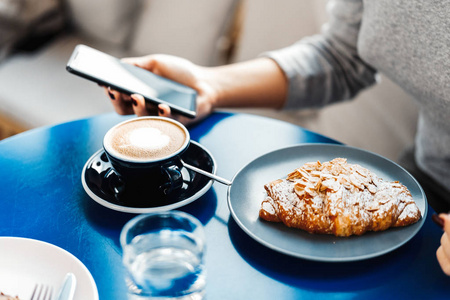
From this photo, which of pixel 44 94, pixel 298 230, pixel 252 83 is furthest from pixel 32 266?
pixel 44 94

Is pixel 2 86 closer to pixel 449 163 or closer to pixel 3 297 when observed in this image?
pixel 3 297

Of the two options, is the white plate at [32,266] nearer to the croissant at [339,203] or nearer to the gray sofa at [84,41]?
the croissant at [339,203]

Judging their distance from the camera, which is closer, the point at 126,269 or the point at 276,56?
the point at 126,269

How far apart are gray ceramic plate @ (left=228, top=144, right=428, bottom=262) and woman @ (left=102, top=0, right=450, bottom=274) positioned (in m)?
0.21

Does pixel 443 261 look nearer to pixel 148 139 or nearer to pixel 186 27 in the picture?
pixel 148 139

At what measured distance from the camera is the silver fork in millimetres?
592

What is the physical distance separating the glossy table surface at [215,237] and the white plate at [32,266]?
0.16ft

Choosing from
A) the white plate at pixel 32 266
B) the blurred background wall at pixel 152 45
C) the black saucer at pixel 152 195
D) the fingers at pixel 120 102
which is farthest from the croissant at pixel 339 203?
the blurred background wall at pixel 152 45

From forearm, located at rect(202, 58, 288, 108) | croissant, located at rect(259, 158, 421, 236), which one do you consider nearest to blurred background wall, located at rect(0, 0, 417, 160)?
forearm, located at rect(202, 58, 288, 108)

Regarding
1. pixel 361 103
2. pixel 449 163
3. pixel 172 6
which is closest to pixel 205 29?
pixel 172 6

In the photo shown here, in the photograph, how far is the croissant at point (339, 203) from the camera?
26.1 inches

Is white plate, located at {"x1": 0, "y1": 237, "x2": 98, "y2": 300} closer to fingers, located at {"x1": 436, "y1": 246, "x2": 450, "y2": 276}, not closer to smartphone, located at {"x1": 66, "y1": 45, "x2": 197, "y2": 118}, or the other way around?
smartphone, located at {"x1": 66, "y1": 45, "x2": 197, "y2": 118}

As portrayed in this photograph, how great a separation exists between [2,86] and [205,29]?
876 mm

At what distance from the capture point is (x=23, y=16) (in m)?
2.05
